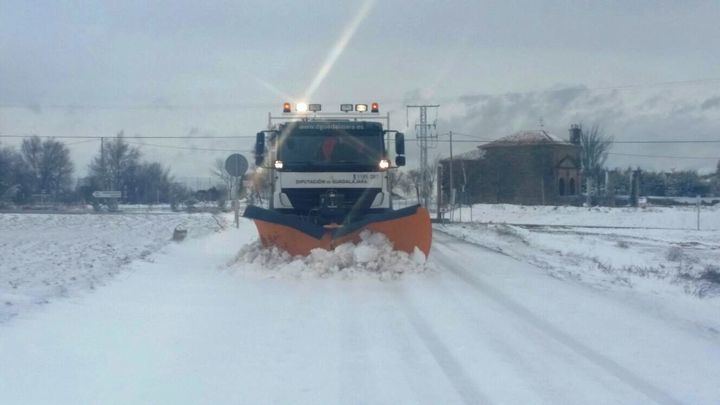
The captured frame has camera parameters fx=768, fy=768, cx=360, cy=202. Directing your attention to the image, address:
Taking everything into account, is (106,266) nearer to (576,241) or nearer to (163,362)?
(163,362)

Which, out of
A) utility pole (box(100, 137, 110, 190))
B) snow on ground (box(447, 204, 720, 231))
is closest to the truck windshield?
snow on ground (box(447, 204, 720, 231))

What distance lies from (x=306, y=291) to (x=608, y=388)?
19.3 ft

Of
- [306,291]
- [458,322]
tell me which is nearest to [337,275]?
[306,291]

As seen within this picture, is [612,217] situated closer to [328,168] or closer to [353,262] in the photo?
[328,168]

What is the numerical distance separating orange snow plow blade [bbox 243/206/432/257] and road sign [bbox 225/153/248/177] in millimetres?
11117

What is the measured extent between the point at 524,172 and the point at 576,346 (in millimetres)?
76478

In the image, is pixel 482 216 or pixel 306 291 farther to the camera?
pixel 482 216

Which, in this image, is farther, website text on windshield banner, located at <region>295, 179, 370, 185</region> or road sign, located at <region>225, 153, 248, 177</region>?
road sign, located at <region>225, 153, 248, 177</region>

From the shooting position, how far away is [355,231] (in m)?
13.0

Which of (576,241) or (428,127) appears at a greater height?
(428,127)

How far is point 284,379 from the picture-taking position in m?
6.35

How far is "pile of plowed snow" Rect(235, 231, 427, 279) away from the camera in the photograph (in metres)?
12.6

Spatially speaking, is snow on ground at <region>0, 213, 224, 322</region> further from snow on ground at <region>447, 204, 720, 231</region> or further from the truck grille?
snow on ground at <region>447, 204, 720, 231</region>

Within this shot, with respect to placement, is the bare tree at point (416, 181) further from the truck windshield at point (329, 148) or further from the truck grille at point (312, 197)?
the truck grille at point (312, 197)
